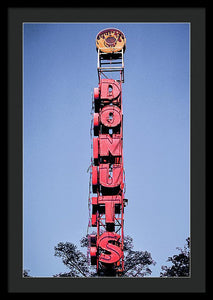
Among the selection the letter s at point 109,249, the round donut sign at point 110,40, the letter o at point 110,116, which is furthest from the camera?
the round donut sign at point 110,40

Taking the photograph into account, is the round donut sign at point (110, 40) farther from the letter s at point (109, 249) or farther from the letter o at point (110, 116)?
the letter s at point (109, 249)

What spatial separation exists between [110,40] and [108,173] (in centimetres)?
603

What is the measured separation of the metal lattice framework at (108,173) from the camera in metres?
16.7

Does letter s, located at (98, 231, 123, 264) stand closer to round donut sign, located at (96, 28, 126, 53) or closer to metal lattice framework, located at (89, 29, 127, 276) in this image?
metal lattice framework, located at (89, 29, 127, 276)

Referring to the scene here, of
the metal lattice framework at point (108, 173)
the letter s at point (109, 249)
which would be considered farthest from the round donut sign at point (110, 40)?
the letter s at point (109, 249)

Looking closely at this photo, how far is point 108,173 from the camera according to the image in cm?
1742

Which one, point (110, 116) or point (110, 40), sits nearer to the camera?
point (110, 116)

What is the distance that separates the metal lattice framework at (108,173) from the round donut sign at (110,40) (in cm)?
4

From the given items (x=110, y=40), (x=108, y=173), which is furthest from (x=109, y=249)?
(x=110, y=40)

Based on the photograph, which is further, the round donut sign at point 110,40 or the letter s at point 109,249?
the round donut sign at point 110,40

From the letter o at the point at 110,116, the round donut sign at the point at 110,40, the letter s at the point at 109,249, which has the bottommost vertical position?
the letter s at the point at 109,249

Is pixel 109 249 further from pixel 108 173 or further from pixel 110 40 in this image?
pixel 110 40

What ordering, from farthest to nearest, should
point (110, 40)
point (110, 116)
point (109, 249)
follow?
1. point (110, 40)
2. point (110, 116)
3. point (109, 249)

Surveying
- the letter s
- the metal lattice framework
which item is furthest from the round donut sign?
the letter s
